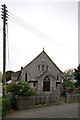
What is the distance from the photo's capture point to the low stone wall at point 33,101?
1253cm

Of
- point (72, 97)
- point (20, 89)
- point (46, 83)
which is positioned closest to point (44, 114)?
point (20, 89)

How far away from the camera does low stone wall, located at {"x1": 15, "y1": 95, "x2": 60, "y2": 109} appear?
1253cm

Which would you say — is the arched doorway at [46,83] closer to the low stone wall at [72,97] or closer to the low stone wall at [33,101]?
the low stone wall at [72,97]

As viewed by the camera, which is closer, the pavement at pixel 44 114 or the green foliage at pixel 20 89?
the pavement at pixel 44 114

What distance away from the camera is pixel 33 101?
13.8 metres

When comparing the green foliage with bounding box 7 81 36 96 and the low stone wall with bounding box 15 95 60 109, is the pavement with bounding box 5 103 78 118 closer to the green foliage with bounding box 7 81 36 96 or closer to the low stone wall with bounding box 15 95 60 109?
the low stone wall with bounding box 15 95 60 109

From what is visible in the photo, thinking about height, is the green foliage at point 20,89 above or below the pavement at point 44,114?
above

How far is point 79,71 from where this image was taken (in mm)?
27953

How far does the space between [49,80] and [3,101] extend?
19428mm

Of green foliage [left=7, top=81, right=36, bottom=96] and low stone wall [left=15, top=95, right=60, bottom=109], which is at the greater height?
green foliage [left=7, top=81, right=36, bottom=96]

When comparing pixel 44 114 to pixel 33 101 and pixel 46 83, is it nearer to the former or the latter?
pixel 33 101

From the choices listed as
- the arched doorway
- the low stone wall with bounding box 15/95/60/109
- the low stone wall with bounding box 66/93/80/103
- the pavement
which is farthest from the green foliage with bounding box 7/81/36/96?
the arched doorway

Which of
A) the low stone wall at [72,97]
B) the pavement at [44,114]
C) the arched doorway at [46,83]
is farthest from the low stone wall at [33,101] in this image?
the arched doorway at [46,83]

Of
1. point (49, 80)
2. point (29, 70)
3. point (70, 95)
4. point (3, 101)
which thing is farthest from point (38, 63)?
point (3, 101)
